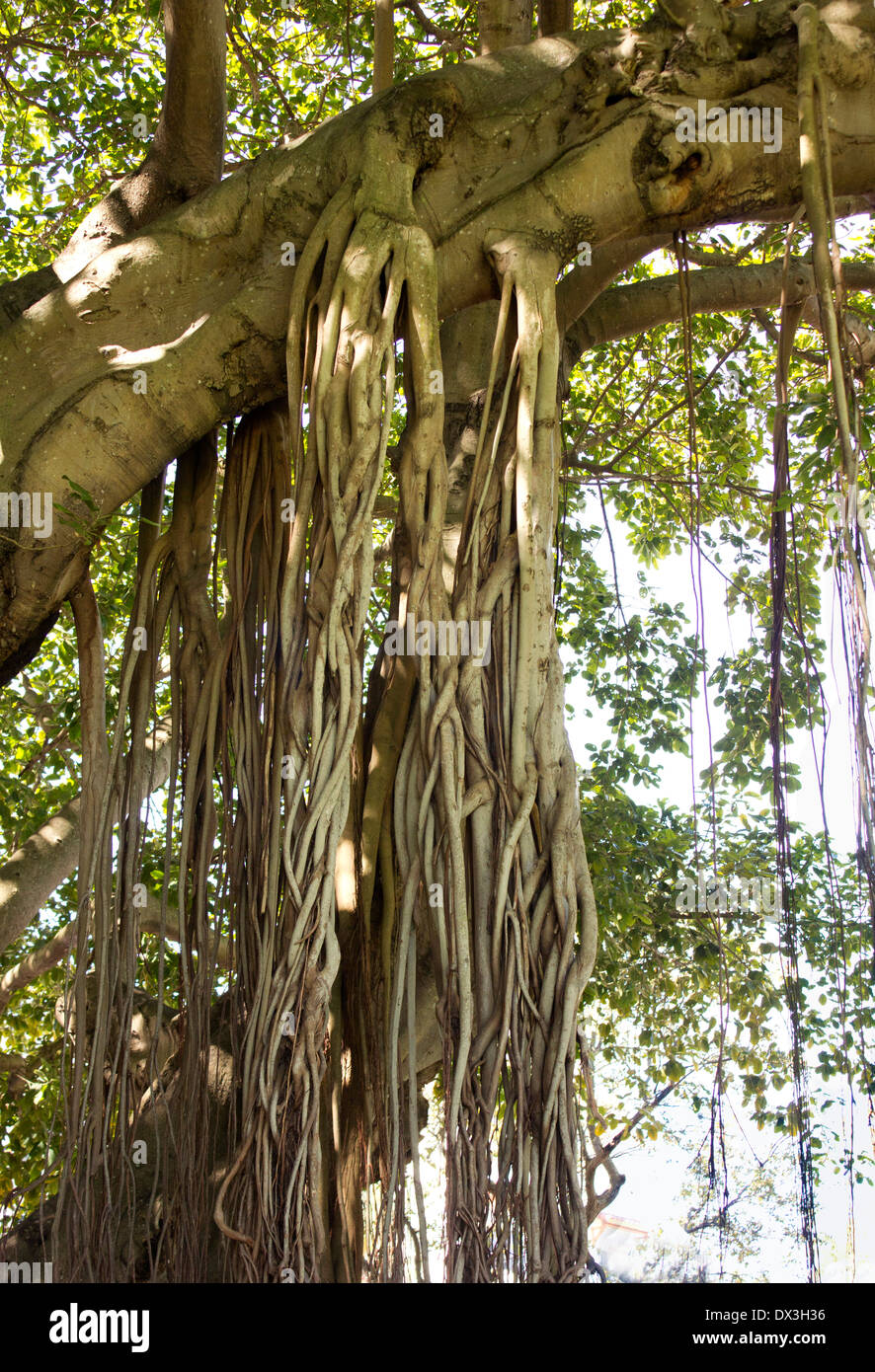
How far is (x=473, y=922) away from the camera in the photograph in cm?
197

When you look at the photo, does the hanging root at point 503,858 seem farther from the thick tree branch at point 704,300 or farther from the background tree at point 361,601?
the thick tree branch at point 704,300

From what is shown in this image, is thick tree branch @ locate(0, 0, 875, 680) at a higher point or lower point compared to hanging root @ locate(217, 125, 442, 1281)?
higher

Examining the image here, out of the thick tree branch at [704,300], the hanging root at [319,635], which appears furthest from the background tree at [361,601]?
the thick tree branch at [704,300]

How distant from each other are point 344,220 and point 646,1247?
8819mm

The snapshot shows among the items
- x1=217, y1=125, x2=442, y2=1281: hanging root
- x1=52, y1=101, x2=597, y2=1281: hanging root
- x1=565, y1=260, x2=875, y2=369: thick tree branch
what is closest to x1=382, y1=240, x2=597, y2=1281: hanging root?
x1=52, y1=101, x2=597, y2=1281: hanging root

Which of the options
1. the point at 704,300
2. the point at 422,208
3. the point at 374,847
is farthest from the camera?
the point at 704,300

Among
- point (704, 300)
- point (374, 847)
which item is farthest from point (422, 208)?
point (704, 300)

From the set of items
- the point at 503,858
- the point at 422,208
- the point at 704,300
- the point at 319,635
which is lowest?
the point at 503,858

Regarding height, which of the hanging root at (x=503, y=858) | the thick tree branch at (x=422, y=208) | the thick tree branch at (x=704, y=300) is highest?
the thick tree branch at (x=704, y=300)

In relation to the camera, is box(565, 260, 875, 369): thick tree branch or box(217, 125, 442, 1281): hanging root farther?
box(565, 260, 875, 369): thick tree branch

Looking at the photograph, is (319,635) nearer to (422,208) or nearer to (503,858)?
(503,858)

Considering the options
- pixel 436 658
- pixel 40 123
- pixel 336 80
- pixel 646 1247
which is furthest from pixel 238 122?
pixel 646 1247

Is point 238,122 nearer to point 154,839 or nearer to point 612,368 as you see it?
point 612,368

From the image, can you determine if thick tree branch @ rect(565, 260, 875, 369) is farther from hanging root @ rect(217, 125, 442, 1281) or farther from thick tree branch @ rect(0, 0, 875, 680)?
hanging root @ rect(217, 125, 442, 1281)
